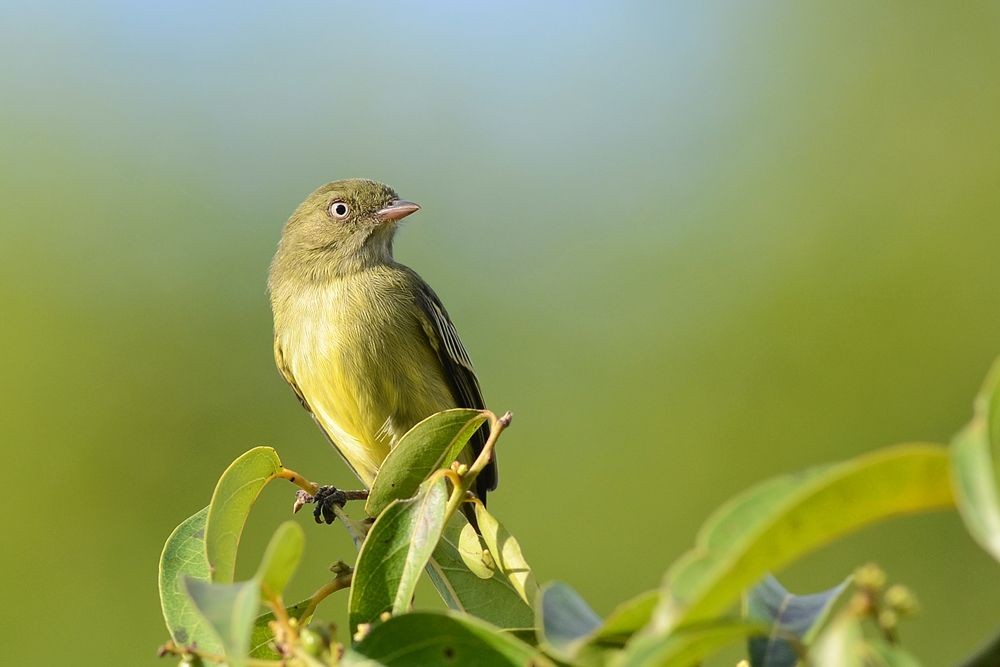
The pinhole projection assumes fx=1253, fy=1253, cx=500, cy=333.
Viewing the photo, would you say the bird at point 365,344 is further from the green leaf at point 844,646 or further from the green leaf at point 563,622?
the green leaf at point 844,646

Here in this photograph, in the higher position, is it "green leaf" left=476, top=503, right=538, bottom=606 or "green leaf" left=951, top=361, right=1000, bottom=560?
"green leaf" left=951, top=361, right=1000, bottom=560

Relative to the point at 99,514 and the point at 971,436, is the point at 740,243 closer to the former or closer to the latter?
the point at 99,514

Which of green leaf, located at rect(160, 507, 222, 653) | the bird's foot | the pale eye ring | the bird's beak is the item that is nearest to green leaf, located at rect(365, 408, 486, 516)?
green leaf, located at rect(160, 507, 222, 653)

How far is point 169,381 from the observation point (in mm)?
11336

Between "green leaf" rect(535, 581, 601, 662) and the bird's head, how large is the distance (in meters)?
5.06

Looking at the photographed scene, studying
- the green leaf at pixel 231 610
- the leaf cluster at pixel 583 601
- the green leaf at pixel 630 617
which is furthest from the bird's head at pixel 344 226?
the green leaf at pixel 630 617

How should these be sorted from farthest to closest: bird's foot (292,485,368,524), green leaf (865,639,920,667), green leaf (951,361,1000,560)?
bird's foot (292,485,368,524) → green leaf (865,639,920,667) → green leaf (951,361,1000,560)

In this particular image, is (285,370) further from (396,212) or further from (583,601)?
(583,601)

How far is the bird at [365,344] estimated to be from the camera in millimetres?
6125

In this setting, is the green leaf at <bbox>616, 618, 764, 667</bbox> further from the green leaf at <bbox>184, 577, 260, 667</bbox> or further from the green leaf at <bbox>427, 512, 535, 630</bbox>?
the green leaf at <bbox>427, 512, 535, 630</bbox>

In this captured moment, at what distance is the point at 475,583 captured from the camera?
11.2 feet

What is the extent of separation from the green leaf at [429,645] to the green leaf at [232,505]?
735 millimetres

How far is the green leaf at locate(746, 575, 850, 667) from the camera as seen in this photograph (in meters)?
2.06

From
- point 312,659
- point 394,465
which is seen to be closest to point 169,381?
point 394,465
